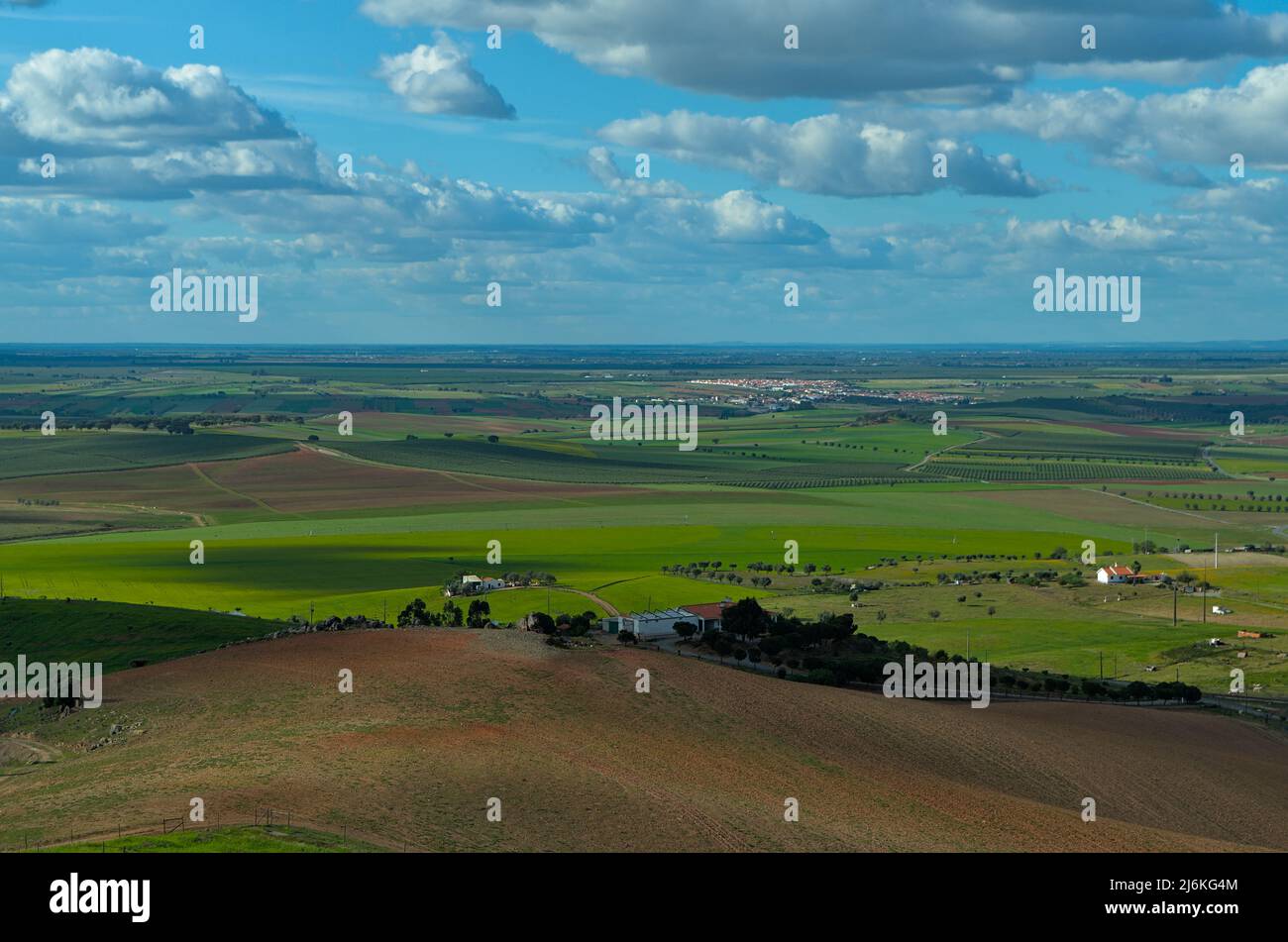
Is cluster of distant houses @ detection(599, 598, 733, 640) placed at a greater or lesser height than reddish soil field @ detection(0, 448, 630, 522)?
lesser

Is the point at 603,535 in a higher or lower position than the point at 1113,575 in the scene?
higher

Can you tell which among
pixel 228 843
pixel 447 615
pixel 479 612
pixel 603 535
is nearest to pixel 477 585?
pixel 447 615

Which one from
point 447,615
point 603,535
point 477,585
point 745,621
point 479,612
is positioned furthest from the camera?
point 603,535

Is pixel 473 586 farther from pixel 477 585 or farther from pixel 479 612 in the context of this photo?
pixel 479 612

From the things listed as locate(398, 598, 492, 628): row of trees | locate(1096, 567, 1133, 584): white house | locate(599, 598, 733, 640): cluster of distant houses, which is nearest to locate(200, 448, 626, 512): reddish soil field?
locate(398, 598, 492, 628): row of trees

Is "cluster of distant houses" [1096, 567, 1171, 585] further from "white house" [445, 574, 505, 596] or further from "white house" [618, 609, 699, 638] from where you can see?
"white house" [445, 574, 505, 596]

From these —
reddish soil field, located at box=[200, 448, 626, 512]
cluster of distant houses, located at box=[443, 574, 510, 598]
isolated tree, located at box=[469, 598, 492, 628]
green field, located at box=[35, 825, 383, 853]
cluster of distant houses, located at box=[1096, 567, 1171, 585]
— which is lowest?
cluster of distant houses, located at box=[1096, 567, 1171, 585]
